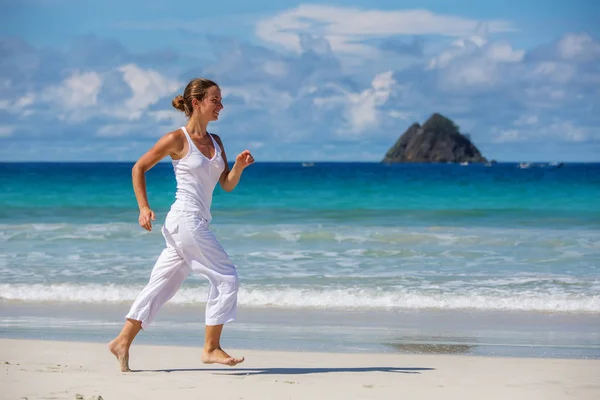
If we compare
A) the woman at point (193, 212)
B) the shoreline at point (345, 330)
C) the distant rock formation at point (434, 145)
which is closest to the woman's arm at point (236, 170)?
the woman at point (193, 212)

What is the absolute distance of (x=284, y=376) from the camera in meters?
5.29

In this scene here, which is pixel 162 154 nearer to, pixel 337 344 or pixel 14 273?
pixel 337 344

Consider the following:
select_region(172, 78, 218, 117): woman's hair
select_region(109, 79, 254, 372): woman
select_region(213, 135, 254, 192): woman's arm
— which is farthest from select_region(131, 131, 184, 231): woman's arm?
select_region(213, 135, 254, 192): woman's arm

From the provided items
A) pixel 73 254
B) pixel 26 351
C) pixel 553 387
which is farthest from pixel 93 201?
pixel 553 387

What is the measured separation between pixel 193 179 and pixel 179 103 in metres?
0.49

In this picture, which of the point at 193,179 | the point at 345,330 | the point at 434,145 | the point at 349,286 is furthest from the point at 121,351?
the point at 434,145

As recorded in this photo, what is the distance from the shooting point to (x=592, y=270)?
1138 cm

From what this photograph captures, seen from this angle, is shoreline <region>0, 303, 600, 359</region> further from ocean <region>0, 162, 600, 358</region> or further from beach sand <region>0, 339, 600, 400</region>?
beach sand <region>0, 339, 600, 400</region>

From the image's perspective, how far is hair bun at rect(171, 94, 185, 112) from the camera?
514 centimetres

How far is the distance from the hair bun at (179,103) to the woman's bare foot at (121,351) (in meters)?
1.43

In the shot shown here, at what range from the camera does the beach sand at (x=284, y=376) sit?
4801 millimetres

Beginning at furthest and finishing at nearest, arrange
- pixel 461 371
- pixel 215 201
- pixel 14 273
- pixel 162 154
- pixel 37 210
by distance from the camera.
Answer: pixel 215 201 → pixel 37 210 → pixel 14 273 → pixel 461 371 → pixel 162 154

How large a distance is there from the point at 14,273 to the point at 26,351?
5271 millimetres

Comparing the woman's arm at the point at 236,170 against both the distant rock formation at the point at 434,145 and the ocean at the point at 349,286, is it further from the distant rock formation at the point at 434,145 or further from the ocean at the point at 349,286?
the distant rock formation at the point at 434,145
